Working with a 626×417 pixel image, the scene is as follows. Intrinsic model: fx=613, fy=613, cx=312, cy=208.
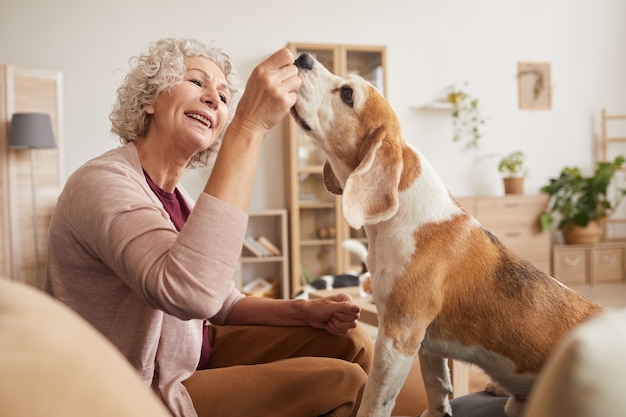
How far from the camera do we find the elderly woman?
1017 mm

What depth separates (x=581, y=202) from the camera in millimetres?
6109

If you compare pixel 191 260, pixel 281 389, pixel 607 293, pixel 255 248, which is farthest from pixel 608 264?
pixel 191 260

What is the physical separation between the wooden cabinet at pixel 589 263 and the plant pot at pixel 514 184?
66 cm

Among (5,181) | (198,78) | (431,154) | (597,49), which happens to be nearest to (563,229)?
(431,154)

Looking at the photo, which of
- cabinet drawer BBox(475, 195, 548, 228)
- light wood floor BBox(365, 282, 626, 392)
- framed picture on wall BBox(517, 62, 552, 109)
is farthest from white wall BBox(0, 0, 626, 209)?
light wood floor BBox(365, 282, 626, 392)

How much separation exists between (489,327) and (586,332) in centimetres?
76

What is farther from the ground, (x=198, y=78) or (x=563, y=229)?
(x=198, y=78)

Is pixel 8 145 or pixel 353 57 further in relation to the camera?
pixel 353 57

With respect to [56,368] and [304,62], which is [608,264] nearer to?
[304,62]

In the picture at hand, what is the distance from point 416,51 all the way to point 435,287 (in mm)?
5396

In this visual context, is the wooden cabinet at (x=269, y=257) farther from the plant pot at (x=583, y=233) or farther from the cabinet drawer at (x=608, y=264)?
the cabinet drawer at (x=608, y=264)

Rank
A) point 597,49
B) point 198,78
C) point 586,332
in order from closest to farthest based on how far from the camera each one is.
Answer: point 586,332
point 198,78
point 597,49

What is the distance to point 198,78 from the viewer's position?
154 cm

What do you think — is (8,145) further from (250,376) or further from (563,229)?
(563,229)
